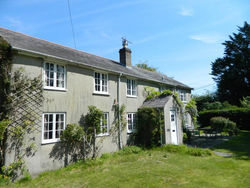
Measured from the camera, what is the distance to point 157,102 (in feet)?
46.2

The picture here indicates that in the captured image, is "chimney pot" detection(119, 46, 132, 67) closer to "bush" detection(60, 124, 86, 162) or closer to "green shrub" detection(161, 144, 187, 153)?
"green shrub" detection(161, 144, 187, 153)

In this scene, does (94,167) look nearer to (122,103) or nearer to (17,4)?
(122,103)

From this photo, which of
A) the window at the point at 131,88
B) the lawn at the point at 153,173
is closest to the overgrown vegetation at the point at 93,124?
the lawn at the point at 153,173

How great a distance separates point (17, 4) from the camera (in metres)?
8.37

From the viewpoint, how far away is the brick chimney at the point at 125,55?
17469mm

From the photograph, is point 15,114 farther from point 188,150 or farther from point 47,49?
point 188,150

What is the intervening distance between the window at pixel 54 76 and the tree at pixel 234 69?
34.9 m

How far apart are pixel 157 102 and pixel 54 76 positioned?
8.66m

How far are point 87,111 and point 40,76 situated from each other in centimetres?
354

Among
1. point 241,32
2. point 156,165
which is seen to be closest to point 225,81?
point 241,32

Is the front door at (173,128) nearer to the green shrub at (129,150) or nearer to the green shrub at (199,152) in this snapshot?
the green shrub at (199,152)

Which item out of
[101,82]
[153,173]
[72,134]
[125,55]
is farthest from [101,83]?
[125,55]

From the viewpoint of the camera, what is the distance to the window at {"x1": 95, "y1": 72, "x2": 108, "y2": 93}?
11516 mm

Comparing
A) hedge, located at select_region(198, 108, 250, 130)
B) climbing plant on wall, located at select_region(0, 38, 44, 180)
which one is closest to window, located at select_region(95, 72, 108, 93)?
climbing plant on wall, located at select_region(0, 38, 44, 180)
